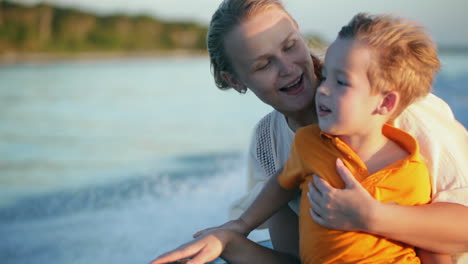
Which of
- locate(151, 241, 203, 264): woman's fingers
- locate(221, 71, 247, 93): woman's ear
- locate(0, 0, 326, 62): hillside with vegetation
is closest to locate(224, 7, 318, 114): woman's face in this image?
locate(221, 71, 247, 93): woman's ear

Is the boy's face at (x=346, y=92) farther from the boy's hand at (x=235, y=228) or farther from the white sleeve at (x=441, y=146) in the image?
the boy's hand at (x=235, y=228)

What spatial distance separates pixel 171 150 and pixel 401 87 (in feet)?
16.7

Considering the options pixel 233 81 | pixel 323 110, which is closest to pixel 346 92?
pixel 323 110

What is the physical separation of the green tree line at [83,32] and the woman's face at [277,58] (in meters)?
20.9

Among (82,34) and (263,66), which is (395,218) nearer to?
(263,66)

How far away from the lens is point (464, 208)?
1.41m

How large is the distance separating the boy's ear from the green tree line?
21.5 m

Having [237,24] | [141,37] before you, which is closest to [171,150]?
[237,24]

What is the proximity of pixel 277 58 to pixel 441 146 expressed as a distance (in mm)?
584

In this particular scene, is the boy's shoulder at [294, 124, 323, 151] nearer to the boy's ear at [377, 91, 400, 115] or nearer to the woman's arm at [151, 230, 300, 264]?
the boy's ear at [377, 91, 400, 115]

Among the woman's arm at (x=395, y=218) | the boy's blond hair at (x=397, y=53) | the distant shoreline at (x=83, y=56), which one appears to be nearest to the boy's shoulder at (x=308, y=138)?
the woman's arm at (x=395, y=218)

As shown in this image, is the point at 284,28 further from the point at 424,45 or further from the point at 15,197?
the point at 15,197

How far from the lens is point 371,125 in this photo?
141cm

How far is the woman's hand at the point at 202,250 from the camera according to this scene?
63.8 inches
